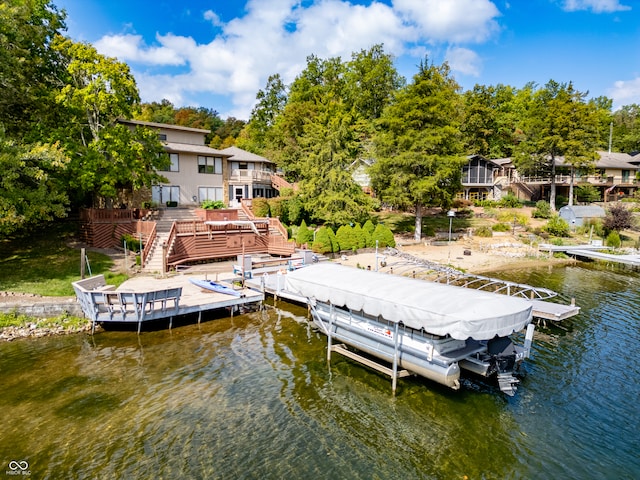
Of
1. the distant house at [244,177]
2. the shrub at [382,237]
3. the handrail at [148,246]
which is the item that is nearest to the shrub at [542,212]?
the shrub at [382,237]

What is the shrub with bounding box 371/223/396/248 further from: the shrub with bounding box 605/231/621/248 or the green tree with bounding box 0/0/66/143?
the green tree with bounding box 0/0/66/143

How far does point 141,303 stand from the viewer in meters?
16.8

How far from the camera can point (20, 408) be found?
1145cm

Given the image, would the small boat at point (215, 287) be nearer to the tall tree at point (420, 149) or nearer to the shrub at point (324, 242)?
the shrub at point (324, 242)

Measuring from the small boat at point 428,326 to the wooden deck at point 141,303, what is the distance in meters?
6.29

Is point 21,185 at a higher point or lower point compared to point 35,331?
higher

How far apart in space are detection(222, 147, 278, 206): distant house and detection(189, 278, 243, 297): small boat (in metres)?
21.4

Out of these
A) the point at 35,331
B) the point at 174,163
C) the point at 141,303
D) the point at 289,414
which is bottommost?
the point at 289,414

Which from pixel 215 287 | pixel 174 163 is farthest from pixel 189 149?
pixel 215 287

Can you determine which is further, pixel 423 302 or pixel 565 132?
pixel 565 132

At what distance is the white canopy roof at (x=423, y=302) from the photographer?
10.9 m

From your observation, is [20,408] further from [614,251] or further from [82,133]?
[614,251]

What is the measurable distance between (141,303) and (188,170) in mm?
25776

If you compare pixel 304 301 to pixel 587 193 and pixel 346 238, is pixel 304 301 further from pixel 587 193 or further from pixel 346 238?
pixel 587 193
